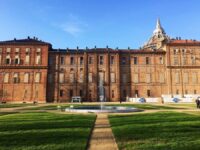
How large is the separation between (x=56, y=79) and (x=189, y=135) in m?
48.6

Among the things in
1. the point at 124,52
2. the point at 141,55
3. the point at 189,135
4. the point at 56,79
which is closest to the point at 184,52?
the point at 141,55

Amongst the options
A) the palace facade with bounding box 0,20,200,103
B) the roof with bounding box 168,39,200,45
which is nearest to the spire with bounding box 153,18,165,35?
the roof with bounding box 168,39,200,45

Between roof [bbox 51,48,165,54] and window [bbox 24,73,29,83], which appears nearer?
window [bbox 24,73,29,83]

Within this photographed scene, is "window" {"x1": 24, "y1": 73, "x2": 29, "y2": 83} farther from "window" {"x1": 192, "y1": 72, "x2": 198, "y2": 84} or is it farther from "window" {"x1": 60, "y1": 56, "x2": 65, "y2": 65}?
"window" {"x1": 192, "y1": 72, "x2": 198, "y2": 84}

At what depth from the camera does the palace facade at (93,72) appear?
53562mm

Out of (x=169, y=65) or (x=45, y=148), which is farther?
(x=169, y=65)

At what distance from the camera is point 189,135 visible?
27.3 feet

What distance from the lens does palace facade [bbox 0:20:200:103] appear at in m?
53.6

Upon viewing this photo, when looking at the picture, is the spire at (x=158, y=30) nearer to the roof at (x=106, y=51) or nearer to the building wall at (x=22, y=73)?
the roof at (x=106, y=51)

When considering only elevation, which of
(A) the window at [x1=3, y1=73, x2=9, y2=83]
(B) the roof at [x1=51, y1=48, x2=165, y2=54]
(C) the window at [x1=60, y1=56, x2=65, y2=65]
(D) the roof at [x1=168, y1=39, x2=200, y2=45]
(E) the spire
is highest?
(E) the spire

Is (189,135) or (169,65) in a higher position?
(169,65)

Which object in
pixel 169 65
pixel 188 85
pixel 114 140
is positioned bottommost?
pixel 114 140

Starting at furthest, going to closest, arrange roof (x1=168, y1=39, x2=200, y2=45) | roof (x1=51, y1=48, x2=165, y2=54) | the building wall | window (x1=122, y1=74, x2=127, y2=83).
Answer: roof (x1=168, y1=39, x2=200, y2=45) → roof (x1=51, y1=48, x2=165, y2=54) → window (x1=122, y1=74, x2=127, y2=83) → the building wall

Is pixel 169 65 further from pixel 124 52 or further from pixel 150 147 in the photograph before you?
pixel 150 147
